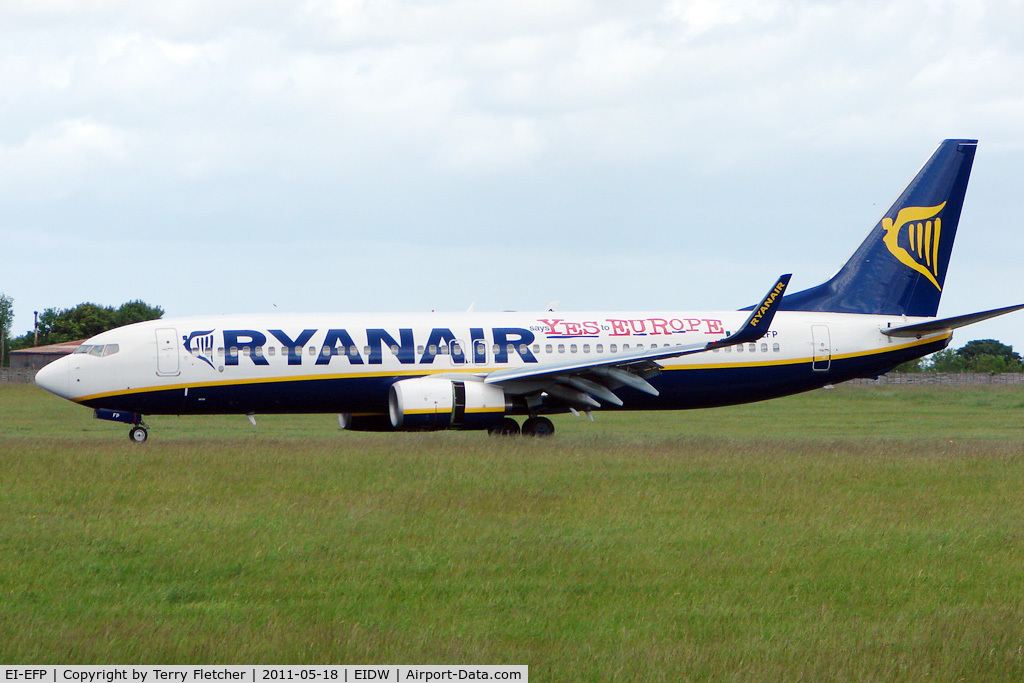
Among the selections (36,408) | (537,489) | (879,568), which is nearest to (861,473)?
(537,489)

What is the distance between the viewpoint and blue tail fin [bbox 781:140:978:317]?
3094 centimetres

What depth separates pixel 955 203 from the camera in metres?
31.4

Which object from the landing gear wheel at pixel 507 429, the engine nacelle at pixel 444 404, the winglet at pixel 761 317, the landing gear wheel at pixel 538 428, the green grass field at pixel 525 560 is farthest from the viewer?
the landing gear wheel at pixel 507 429

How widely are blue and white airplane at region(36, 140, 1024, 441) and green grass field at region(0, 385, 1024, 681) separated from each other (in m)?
3.96

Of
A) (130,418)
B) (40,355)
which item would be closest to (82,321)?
(40,355)

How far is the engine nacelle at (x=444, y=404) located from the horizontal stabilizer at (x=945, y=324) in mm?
10876

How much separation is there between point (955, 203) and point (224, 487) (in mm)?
22602

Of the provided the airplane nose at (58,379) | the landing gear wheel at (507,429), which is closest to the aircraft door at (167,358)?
the airplane nose at (58,379)

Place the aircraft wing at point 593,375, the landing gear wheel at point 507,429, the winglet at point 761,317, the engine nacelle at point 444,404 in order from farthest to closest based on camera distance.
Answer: the landing gear wheel at point 507,429 → the aircraft wing at point 593,375 → the engine nacelle at point 444,404 → the winglet at point 761,317

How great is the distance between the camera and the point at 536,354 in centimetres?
2814

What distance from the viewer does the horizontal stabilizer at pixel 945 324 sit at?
2687cm

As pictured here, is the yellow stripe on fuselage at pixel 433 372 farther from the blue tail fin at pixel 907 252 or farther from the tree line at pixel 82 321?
the tree line at pixel 82 321

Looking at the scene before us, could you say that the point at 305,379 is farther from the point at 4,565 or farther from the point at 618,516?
the point at 4,565

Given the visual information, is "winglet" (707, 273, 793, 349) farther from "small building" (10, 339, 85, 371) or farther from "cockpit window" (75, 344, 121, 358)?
"small building" (10, 339, 85, 371)
